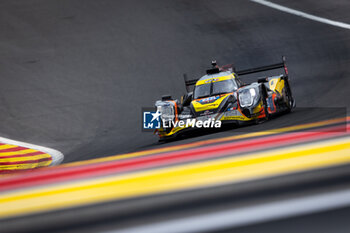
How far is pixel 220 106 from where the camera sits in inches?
292

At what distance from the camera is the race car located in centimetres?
732

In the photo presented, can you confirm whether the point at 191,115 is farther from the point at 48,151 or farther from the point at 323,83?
the point at 323,83

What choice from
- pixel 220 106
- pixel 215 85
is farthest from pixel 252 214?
pixel 215 85

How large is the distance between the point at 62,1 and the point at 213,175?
17.7 metres

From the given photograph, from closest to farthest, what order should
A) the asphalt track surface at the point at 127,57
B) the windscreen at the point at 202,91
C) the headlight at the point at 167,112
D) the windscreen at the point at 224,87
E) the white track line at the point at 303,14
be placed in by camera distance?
the headlight at the point at 167,112 → the windscreen at the point at 224,87 → the windscreen at the point at 202,91 → the asphalt track surface at the point at 127,57 → the white track line at the point at 303,14

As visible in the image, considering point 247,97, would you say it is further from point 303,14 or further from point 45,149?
point 303,14

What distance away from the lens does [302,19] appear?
56.5 ft

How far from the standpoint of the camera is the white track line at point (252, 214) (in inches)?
64.7

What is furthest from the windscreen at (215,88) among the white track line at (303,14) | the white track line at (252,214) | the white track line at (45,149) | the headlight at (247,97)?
the white track line at (303,14)

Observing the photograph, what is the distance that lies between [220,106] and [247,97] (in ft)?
1.62

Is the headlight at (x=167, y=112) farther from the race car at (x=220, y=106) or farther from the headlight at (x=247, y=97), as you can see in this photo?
the headlight at (x=247, y=97)

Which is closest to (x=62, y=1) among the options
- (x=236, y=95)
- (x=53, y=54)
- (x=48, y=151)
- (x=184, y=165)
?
(x=53, y=54)

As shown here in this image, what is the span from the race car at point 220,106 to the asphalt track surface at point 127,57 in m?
0.36

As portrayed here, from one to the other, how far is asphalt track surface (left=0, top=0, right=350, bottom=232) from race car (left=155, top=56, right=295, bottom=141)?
36cm
